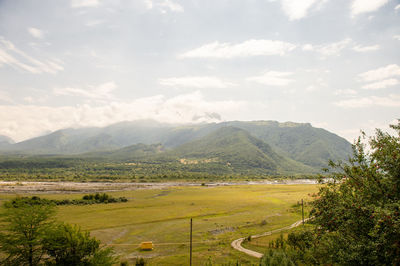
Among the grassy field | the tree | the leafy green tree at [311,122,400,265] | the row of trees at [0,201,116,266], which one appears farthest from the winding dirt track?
the tree

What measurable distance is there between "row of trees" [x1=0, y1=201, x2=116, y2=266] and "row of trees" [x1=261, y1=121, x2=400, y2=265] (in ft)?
53.8

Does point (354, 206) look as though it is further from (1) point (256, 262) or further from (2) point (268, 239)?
(2) point (268, 239)

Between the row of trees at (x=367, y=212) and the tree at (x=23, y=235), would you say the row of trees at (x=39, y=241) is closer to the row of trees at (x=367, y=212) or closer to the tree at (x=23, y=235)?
the tree at (x=23, y=235)

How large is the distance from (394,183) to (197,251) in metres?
29.3

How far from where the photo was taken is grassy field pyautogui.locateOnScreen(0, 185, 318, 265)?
3731cm

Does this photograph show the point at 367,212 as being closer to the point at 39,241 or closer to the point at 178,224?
the point at 39,241

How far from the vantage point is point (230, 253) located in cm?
3750

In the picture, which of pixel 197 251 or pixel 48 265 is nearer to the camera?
pixel 48 265

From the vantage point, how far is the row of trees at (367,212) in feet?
49.5

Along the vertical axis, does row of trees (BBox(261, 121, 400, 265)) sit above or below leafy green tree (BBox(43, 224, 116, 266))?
above

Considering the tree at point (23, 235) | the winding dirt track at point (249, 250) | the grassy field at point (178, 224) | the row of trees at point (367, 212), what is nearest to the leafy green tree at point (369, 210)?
the row of trees at point (367, 212)

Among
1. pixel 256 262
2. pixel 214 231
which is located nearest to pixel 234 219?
pixel 214 231

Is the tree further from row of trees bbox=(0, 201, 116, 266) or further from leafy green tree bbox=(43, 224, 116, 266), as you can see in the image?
leafy green tree bbox=(43, 224, 116, 266)

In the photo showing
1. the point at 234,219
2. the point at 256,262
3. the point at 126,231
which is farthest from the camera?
the point at 234,219
